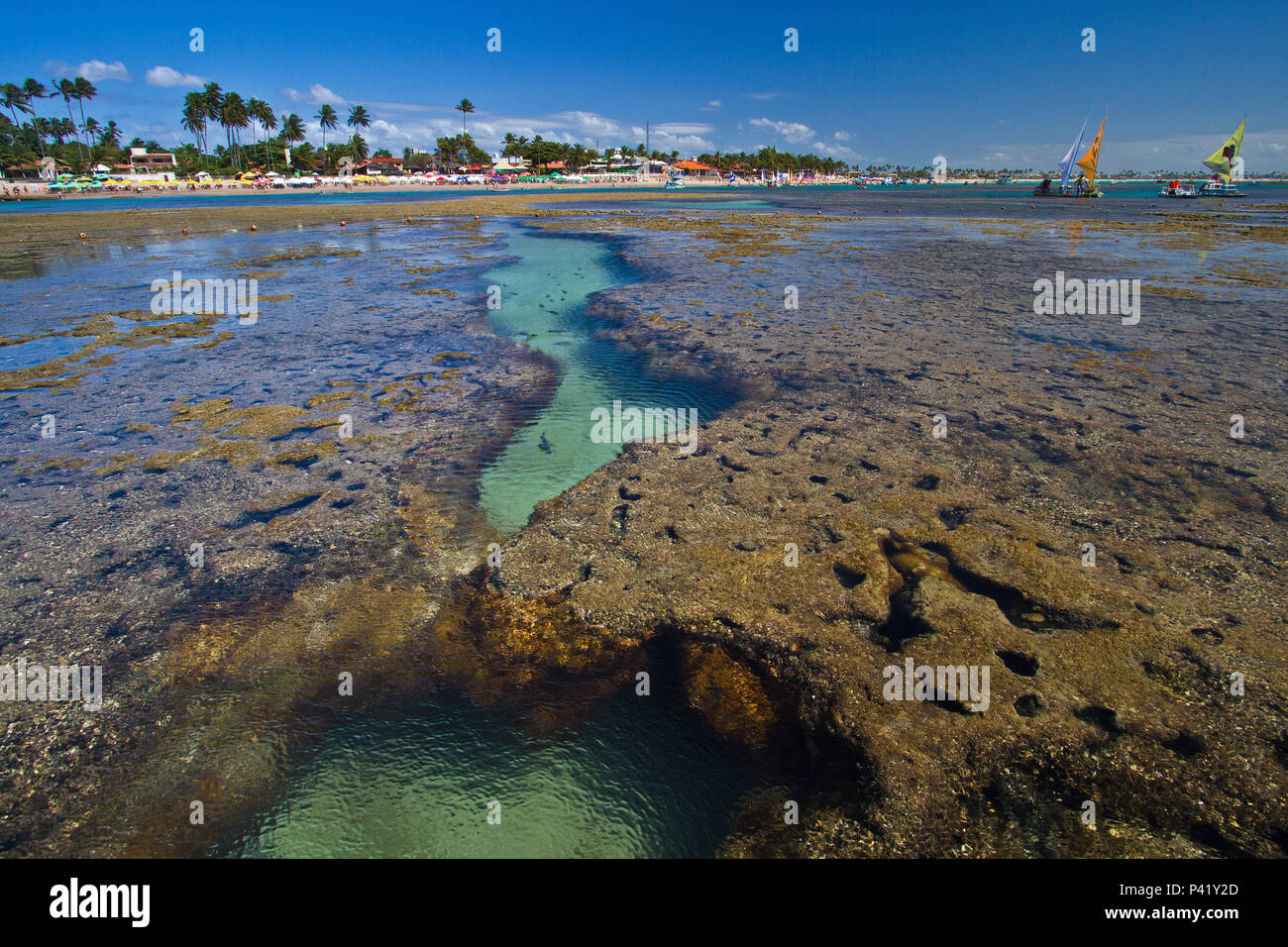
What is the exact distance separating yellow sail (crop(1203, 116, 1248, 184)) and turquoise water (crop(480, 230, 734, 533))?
10362cm

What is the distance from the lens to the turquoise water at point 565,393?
33.3 feet

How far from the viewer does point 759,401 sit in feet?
43.1

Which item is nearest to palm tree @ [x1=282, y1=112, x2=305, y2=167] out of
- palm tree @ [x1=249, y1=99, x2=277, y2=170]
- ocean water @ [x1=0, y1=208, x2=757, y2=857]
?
palm tree @ [x1=249, y1=99, x2=277, y2=170]

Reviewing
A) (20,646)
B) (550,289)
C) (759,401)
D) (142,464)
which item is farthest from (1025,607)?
(550,289)

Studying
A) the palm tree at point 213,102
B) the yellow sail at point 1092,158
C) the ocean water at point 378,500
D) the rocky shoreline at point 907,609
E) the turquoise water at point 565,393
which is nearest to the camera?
the rocky shoreline at point 907,609

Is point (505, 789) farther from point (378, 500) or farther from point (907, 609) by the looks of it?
point (378, 500)

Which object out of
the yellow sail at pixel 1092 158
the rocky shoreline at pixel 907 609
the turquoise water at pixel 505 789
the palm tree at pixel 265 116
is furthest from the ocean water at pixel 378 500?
the palm tree at pixel 265 116

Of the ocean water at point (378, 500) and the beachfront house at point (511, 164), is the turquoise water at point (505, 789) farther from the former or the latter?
the beachfront house at point (511, 164)

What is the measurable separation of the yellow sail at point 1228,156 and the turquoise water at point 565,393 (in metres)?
104

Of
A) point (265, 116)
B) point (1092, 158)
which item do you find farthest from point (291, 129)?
point (1092, 158)

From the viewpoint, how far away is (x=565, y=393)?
14.6 meters

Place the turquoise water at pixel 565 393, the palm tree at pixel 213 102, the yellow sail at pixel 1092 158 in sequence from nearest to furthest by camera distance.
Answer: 1. the turquoise water at pixel 565 393
2. the yellow sail at pixel 1092 158
3. the palm tree at pixel 213 102
